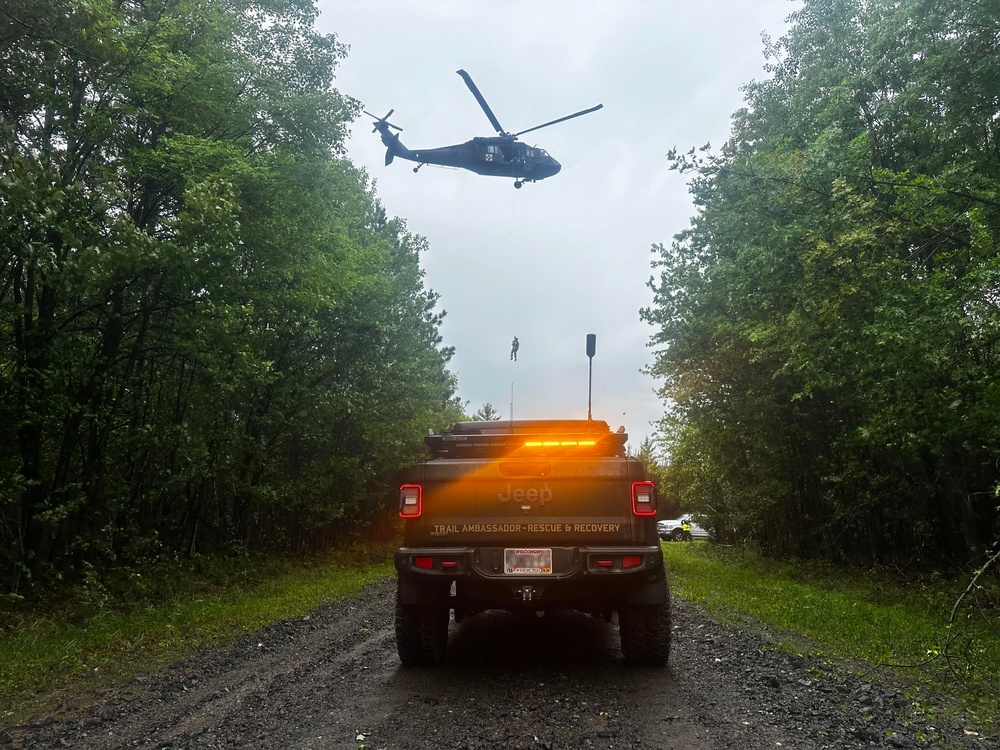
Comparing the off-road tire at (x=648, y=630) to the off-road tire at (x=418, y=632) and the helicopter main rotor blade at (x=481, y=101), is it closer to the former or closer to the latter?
the off-road tire at (x=418, y=632)

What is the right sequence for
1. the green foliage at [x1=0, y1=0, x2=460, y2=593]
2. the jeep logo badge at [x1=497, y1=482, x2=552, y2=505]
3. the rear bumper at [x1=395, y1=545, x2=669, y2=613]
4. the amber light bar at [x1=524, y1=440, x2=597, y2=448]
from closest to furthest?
the rear bumper at [x1=395, y1=545, x2=669, y2=613]
the jeep logo badge at [x1=497, y1=482, x2=552, y2=505]
the amber light bar at [x1=524, y1=440, x2=597, y2=448]
the green foliage at [x1=0, y1=0, x2=460, y2=593]

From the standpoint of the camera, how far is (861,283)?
9.20 metres

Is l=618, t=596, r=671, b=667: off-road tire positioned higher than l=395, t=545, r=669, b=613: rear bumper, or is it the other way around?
l=395, t=545, r=669, b=613: rear bumper

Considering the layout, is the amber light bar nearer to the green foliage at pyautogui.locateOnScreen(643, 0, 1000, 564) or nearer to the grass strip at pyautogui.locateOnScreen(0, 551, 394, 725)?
the grass strip at pyautogui.locateOnScreen(0, 551, 394, 725)

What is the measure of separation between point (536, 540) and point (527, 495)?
0.36 metres

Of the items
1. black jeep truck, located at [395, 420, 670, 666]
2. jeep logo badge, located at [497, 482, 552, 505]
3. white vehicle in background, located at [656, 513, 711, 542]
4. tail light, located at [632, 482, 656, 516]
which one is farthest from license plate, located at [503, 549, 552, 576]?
white vehicle in background, located at [656, 513, 711, 542]

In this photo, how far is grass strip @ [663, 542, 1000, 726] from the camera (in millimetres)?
5051

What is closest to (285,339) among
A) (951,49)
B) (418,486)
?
(418,486)

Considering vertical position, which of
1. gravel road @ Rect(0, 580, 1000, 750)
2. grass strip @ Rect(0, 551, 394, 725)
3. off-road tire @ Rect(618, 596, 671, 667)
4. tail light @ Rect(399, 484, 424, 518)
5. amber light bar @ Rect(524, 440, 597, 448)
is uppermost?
amber light bar @ Rect(524, 440, 597, 448)

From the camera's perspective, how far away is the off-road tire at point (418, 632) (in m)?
5.31

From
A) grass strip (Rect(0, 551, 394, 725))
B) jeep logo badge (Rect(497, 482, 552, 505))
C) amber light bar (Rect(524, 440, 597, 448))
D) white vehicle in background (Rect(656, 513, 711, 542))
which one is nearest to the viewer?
jeep logo badge (Rect(497, 482, 552, 505))

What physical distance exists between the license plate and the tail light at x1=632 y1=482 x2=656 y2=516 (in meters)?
0.76

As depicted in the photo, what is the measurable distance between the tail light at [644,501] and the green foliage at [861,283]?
427cm

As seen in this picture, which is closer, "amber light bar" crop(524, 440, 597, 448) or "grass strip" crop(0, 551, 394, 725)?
"amber light bar" crop(524, 440, 597, 448)
